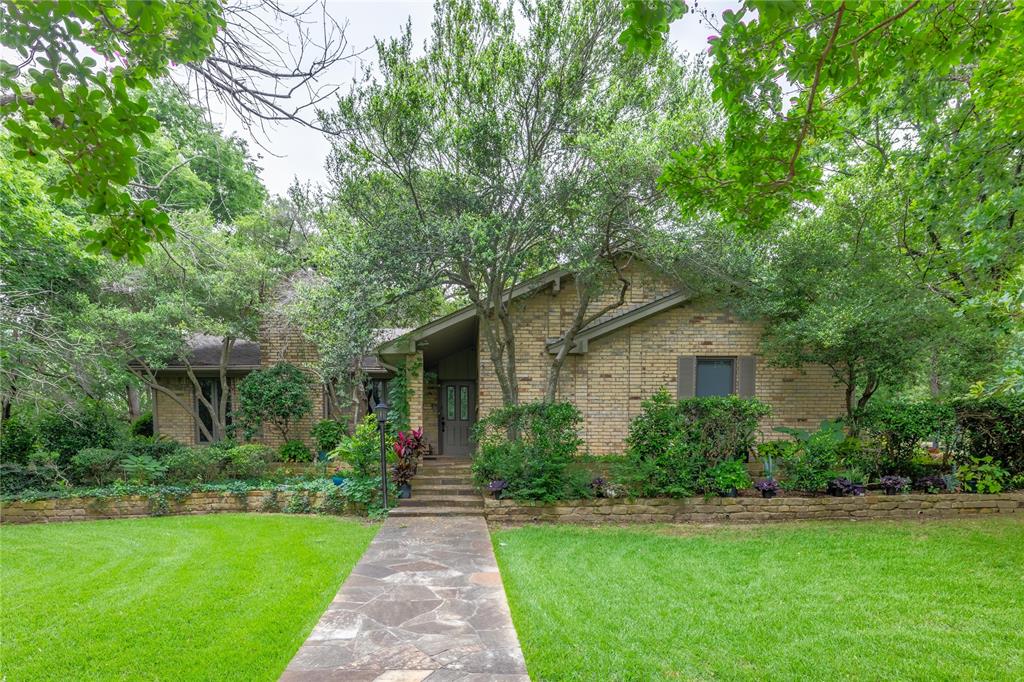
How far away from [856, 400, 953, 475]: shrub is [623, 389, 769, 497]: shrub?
86.4 inches

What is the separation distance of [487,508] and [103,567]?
5.18 meters

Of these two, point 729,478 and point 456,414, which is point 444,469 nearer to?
point 456,414

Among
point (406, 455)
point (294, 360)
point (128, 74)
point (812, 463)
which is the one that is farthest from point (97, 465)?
point (812, 463)

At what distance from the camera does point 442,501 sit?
885cm

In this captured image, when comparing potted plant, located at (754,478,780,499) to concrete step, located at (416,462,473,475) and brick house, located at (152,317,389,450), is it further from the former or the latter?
brick house, located at (152,317,389,450)

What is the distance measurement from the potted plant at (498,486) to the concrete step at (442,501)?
0.48 metres

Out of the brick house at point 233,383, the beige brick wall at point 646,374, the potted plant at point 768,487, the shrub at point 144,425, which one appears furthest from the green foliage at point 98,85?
the shrub at point 144,425

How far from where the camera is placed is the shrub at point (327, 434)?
12.7 metres

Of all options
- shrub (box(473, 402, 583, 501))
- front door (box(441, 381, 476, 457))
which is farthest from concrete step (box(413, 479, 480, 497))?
front door (box(441, 381, 476, 457))

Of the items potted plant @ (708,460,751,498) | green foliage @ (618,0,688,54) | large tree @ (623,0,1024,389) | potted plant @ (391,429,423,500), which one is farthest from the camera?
potted plant @ (391,429,423,500)

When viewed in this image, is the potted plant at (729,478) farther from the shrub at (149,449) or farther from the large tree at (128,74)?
the shrub at (149,449)

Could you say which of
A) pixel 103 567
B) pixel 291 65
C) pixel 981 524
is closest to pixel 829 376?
pixel 981 524

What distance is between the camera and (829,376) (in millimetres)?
10953

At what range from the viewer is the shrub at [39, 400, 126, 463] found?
1058cm
